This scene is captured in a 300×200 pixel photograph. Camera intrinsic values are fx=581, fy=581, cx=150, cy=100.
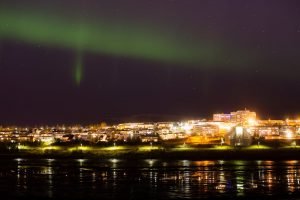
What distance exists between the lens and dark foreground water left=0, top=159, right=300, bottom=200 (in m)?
31.4

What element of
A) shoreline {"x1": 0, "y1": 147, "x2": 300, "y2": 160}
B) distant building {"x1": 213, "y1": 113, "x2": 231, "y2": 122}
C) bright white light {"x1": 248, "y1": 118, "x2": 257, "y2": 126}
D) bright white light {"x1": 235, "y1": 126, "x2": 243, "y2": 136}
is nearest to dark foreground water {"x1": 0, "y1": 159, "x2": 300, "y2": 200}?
shoreline {"x1": 0, "y1": 147, "x2": 300, "y2": 160}

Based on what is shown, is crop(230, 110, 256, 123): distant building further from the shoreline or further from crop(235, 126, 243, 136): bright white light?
the shoreline

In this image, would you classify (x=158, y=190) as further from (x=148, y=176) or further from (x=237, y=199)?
(x=148, y=176)

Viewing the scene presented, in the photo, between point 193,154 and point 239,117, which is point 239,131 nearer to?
point 193,154

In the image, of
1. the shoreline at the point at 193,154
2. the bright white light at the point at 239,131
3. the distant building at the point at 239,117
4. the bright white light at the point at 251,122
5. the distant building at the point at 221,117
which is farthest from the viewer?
the distant building at the point at 221,117

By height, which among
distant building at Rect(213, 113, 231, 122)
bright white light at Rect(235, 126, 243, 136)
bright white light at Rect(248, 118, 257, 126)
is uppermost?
distant building at Rect(213, 113, 231, 122)

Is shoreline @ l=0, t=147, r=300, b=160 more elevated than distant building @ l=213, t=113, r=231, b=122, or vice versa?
distant building @ l=213, t=113, r=231, b=122

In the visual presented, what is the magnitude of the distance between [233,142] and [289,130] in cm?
4342

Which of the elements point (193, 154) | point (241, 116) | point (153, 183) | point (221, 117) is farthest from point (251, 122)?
point (153, 183)

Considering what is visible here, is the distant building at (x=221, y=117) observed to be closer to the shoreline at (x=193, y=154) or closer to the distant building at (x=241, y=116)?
the distant building at (x=241, y=116)

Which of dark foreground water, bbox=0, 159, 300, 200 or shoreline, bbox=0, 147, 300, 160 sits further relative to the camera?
shoreline, bbox=0, 147, 300, 160

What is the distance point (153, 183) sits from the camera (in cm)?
3759

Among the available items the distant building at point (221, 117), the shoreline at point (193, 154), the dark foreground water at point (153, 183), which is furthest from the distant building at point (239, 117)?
the dark foreground water at point (153, 183)

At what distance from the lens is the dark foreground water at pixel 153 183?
103ft
